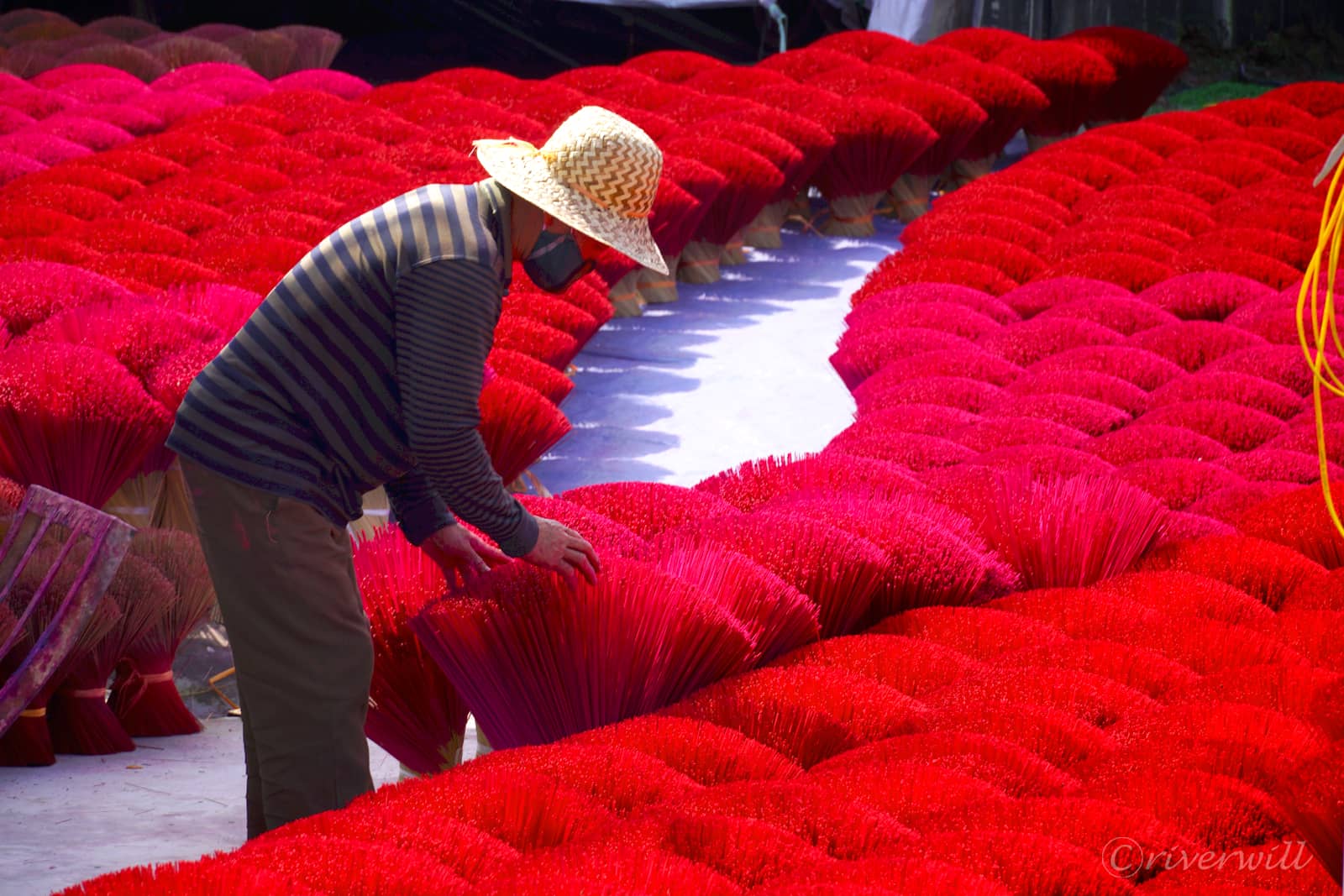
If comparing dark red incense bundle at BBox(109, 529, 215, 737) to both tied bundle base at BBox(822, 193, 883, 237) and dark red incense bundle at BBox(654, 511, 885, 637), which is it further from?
tied bundle base at BBox(822, 193, 883, 237)

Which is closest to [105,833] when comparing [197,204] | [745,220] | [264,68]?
[197,204]

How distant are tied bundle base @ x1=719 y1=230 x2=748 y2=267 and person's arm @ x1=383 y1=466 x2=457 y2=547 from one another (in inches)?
134

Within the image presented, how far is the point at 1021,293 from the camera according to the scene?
365 centimetres

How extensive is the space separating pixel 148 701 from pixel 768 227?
3248 mm

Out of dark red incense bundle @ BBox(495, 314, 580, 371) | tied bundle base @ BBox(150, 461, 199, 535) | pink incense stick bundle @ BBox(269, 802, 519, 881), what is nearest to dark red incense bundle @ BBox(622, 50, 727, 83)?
dark red incense bundle @ BBox(495, 314, 580, 371)

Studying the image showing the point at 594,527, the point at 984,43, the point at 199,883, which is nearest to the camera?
the point at 199,883

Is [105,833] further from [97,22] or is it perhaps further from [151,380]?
[97,22]

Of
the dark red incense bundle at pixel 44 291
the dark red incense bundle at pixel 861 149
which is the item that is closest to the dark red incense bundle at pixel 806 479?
the dark red incense bundle at pixel 44 291

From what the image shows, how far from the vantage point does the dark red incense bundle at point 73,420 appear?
271 centimetres

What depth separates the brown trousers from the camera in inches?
69.2

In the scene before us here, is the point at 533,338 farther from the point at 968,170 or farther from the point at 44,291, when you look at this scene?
the point at 968,170

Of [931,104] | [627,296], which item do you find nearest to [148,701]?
[627,296]

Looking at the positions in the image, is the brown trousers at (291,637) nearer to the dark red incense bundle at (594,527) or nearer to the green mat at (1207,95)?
the dark red incense bundle at (594,527)

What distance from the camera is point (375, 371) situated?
1.73 meters
